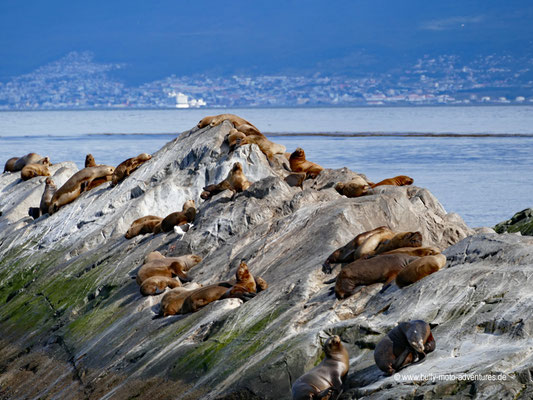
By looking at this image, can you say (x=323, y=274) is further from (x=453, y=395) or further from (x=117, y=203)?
(x=117, y=203)

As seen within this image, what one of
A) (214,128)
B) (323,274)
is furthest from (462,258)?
(214,128)

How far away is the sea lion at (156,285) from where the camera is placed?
37.7 ft

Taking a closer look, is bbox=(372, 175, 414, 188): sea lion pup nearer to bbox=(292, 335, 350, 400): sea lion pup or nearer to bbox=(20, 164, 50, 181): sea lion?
bbox=(292, 335, 350, 400): sea lion pup

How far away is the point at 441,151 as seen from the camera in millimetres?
47250

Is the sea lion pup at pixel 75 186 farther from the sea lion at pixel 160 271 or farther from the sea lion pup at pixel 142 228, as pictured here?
the sea lion at pixel 160 271

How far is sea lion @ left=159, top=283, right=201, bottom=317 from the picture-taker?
35.1 feet

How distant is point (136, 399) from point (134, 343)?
1397 mm

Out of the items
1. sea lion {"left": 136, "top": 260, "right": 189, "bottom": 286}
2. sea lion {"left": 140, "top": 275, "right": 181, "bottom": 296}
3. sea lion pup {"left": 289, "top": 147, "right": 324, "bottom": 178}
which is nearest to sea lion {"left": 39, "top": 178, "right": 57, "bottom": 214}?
sea lion pup {"left": 289, "top": 147, "right": 324, "bottom": 178}

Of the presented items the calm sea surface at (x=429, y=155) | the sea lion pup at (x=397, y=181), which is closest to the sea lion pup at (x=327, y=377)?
the sea lion pup at (x=397, y=181)

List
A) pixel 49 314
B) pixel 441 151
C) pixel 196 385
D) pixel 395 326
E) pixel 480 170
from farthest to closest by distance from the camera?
pixel 441 151, pixel 480 170, pixel 49 314, pixel 196 385, pixel 395 326

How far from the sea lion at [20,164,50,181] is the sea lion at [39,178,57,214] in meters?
2.25

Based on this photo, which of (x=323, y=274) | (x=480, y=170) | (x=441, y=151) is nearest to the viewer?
(x=323, y=274)

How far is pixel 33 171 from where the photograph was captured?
69.3ft

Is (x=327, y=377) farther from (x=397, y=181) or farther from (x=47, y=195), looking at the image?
(x=47, y=195)
